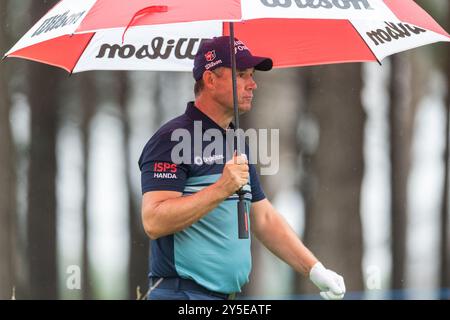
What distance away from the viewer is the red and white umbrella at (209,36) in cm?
540

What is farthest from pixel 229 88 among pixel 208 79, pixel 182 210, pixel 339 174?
pixel 339 174

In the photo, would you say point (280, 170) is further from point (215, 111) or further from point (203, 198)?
point (203, 198)

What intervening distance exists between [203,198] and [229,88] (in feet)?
2.62

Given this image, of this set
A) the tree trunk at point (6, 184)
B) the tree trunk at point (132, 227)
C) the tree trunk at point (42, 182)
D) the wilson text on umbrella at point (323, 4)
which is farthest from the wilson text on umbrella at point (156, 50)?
the tree trunk at point (132, 227)

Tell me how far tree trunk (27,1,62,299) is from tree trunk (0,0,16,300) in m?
0.84

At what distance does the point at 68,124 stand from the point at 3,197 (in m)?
2.63

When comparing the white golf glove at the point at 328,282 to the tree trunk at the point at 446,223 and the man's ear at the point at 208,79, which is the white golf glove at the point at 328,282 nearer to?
the man's ear at the point at 208,79

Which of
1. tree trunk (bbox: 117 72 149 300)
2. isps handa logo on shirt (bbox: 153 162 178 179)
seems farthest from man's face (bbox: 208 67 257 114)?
tree trunk (bbox: 117 72 149 300)

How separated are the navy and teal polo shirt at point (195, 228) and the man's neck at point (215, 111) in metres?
0.22

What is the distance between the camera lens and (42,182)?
12852mm

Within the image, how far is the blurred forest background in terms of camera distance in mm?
11625

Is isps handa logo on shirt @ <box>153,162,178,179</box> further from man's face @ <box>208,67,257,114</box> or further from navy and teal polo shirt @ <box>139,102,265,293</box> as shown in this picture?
man's face @ <box>208,67,257,114</box>

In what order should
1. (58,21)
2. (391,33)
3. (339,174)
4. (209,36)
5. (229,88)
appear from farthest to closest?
1. (339,174)
2. (209,36)
3. (391,33)
4. (229,88)
5. (58,21)

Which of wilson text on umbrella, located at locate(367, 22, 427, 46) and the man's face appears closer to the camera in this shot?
the man's face
